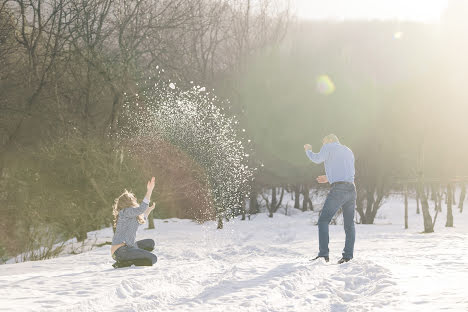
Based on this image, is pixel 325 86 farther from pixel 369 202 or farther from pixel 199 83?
pixel 199 83

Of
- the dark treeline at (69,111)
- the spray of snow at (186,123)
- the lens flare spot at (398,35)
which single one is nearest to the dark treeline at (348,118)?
the lens flare spot at (398,35)

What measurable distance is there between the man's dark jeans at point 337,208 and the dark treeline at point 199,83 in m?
8.34

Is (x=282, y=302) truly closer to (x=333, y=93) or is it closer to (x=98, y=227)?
(x=98, y=227)

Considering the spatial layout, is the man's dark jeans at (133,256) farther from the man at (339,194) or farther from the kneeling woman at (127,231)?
the man at (339,194)

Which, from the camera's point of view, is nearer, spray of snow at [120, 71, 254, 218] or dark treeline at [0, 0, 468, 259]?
dark treeline at [0, 0, 468, 259]

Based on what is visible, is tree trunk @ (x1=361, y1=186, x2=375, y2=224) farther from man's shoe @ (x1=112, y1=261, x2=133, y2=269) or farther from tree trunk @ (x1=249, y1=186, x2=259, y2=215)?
man's shoe @ (x1=112, y1=261, x2=133, y2=269)

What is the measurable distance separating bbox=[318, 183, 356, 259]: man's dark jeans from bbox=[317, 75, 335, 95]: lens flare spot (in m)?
23.1

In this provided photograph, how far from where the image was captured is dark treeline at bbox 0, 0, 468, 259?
1602 centimetres

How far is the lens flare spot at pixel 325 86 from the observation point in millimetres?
29328

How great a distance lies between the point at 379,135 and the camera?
2780 centimetres

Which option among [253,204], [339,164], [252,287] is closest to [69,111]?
[339,164]

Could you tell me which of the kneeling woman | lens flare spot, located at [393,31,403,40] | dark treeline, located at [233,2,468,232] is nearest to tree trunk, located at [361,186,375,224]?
dark treeline, located at [233,2,468,232]

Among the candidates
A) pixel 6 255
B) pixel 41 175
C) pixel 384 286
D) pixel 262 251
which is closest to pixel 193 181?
pixel 41 175

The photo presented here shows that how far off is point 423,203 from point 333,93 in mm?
13442
